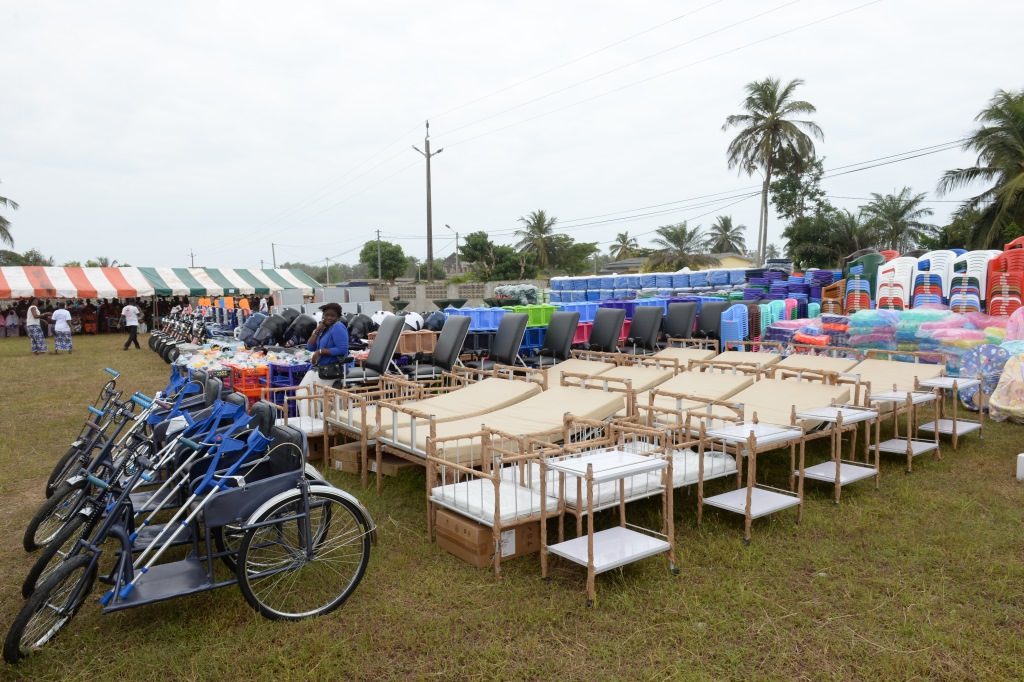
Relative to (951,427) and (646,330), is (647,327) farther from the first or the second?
(951,427)

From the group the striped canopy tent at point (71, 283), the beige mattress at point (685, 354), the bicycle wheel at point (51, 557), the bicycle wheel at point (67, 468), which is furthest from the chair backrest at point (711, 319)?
the striped canopy tent at point (71, 283)

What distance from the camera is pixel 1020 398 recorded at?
688 cm

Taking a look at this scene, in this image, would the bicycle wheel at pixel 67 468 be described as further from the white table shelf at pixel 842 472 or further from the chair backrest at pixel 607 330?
the chair backrest at pixel 607 330

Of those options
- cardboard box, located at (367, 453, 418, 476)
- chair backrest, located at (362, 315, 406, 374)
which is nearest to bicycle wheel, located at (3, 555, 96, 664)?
cardboard box, located at (367, 453, 418, 476)

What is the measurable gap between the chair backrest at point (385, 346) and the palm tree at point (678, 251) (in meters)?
35.1

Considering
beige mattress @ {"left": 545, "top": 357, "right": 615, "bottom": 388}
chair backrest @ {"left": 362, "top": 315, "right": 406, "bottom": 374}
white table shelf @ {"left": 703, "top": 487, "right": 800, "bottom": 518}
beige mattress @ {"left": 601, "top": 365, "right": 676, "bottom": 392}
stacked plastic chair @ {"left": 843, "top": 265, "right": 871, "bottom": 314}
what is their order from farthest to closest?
1. stacked plastic chair @ {"left": 843, "top": 265, "right": 871, "bottom": 314}
2. beige mattress @ {"left": 545, "top": 357, "right": 615, "bottom": 388}
3. chair backrest @ {"left": 362, "top": 315, "right": 406, "bottom": 374}
4. beige mattress @ {"left": 601, "top": 365, "right": 676, "bottom": 392}
5. white table shelf @ {"left": 703, "top": 487, "right": 800, "bottom": 518}

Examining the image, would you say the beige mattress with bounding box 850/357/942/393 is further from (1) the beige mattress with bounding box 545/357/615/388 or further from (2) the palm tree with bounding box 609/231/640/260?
(2) the palm tree with bounding box 609/231/640/260

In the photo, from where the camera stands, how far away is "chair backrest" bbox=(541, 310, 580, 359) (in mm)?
8484

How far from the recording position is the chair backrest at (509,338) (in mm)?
Answer: 7902

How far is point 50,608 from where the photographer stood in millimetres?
2910

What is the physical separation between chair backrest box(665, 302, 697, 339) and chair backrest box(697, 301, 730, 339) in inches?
11.6

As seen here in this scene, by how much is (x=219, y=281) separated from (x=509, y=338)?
2181 cm

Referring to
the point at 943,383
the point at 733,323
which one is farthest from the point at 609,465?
the point at 733,323

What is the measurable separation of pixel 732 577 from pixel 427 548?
1.79 meters
